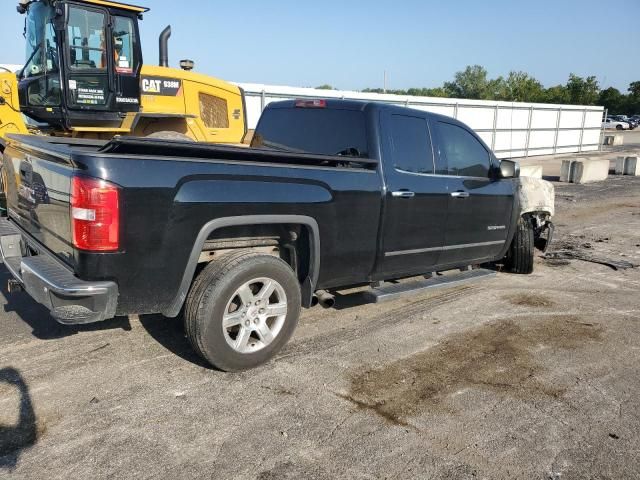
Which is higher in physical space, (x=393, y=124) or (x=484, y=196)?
(x=393, y=124)

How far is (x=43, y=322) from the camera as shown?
191 inches

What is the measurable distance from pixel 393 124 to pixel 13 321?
3.75 m

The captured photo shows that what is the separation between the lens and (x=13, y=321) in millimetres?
4871

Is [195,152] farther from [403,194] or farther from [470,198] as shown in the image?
[470,198]

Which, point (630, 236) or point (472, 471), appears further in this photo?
point (630, 236)

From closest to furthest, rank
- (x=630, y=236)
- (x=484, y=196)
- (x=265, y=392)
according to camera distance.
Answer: (x=265, y=392) < (x=484, y=196) < (x=630, y=236)

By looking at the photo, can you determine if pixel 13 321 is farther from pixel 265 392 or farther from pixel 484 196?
pixel 484 196

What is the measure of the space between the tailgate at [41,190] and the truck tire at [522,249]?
5082 mm

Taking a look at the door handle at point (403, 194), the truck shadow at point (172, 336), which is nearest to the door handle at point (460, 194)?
the door handle at point (403, 194)

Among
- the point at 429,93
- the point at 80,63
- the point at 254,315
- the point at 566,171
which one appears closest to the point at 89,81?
the point at 80,63

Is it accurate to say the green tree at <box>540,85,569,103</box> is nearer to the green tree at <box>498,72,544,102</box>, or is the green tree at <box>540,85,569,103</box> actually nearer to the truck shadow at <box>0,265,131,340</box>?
the green tree at <box>498,72,544,102</box>

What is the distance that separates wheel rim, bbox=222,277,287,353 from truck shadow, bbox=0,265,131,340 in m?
1.32

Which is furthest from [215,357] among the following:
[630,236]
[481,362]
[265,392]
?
[630,236]

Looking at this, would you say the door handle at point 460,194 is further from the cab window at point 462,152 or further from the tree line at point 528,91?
the tree line at point 528,91
